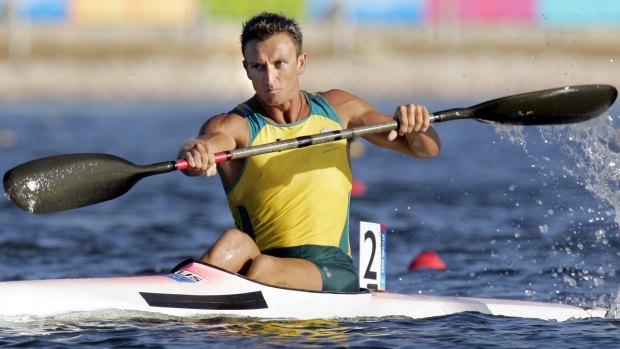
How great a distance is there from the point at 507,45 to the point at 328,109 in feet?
100

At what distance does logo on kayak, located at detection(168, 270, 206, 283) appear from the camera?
7293mm

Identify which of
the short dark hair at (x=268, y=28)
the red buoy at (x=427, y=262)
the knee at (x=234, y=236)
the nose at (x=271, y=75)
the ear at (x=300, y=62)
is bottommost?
the knee at (x=234, y=236)

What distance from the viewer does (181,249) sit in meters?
11.9

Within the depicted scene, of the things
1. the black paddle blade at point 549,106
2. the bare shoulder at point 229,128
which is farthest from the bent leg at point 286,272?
the black paddle blade at point 549,106

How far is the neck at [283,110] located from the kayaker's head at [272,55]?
0.10 metres

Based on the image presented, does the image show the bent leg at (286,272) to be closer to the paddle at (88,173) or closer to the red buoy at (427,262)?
the paddle at (88,173)

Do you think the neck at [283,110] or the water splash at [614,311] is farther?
the water splash at [614,311]

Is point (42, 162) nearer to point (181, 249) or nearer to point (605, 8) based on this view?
point (181, 249)

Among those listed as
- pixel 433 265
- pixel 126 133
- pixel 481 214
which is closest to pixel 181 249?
pixel 433 265

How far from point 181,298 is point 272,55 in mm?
1441

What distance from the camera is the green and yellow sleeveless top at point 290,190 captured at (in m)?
7.65

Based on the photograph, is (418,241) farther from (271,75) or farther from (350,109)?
(271,75)

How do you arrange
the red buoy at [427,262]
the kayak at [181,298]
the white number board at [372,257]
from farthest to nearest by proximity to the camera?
the red buoy at [427,262] < the white number board at [372,257] < the kayak at [181,298]

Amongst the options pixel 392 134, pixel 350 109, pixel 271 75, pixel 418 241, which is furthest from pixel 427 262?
pixel 271 75
